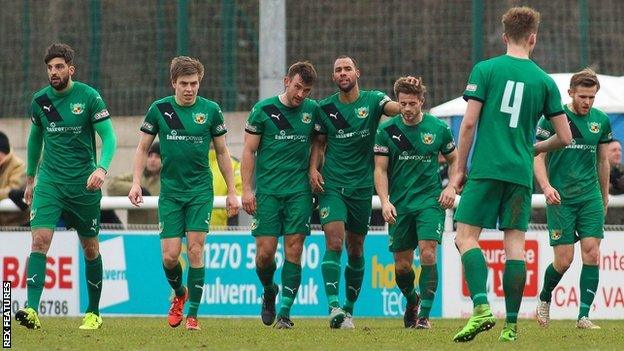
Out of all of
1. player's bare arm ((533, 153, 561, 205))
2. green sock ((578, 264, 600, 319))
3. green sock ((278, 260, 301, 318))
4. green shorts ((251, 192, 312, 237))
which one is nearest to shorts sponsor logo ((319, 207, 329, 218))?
green shorts ((251, 192, 312, 237))

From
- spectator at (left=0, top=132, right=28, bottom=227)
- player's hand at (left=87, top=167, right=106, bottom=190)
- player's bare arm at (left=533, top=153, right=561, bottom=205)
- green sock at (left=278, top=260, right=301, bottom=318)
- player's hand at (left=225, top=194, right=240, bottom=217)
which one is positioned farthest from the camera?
spectator at (left=0, top=132, right=28, bottom=227)

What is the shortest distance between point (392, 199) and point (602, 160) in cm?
171

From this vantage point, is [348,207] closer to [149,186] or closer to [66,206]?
[66,206]

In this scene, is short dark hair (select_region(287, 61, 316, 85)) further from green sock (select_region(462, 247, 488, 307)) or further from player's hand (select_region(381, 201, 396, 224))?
green sock (select_region(462, 247, 488, 307))

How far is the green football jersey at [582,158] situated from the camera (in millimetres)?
13367

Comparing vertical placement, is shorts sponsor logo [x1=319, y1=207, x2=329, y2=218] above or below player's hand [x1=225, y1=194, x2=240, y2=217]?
below

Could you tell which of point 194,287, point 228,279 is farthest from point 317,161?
point 228,279

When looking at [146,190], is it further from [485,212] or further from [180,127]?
[485,212]

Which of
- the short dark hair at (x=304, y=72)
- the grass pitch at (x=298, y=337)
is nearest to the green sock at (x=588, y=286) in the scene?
the grass pitch at (x=298, y=337)

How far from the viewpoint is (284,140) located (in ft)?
43.9

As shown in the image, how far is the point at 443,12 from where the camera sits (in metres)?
19.6

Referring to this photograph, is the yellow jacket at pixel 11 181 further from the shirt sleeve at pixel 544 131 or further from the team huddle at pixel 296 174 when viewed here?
the shirt sleeve at pixel 544 131

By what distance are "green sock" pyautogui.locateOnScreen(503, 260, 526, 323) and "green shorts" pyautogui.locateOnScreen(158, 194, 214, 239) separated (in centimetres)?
300

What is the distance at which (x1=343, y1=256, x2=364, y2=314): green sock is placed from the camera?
13.7 meters
